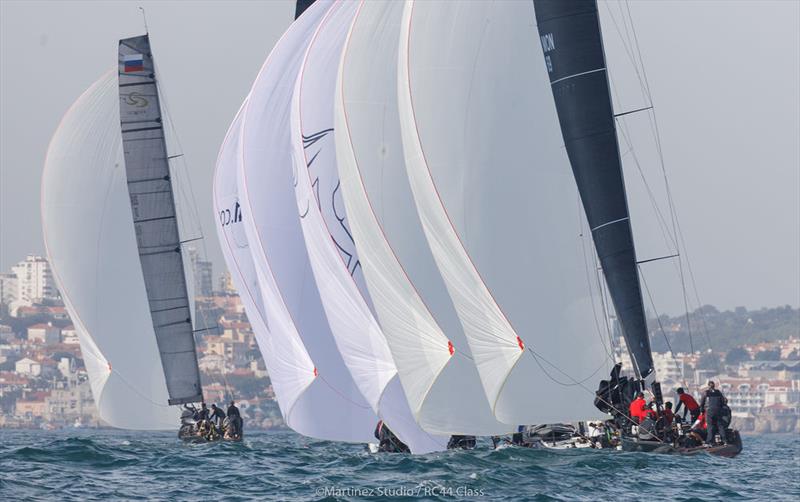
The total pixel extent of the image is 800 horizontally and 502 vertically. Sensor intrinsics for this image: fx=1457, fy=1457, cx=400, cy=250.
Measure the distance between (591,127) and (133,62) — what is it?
1472cm

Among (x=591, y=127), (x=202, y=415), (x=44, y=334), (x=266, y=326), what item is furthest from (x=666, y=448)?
(x=44, y=334)

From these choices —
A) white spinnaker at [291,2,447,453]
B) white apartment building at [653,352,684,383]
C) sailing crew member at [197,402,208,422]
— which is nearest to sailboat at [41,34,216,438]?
sailing crew member at [197,402,208,422]

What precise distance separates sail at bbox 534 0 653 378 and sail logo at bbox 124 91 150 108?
13.6 meters

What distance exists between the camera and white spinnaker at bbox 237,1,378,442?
27.1 meters

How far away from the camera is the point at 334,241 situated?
25.4 meters

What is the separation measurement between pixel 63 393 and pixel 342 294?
313 feet

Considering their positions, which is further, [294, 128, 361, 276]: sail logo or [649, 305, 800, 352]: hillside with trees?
[649, 305, 800, 352]: hillside with trees

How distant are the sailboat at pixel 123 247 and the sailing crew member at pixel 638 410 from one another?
13728mm

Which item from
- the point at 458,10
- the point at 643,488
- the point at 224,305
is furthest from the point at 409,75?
the point at 224,305

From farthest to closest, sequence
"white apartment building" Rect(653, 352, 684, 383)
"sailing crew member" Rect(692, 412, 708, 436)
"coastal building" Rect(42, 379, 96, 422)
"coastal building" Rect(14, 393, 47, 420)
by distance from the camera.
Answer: "white apartment building" Rect(653, 352, 684, 383) < "coastal building" Rect(14, 393, 47, 420) < "coastal building" Rect(42, 379, 96, 422) < "sailing crew member" Rect(692, 412, 708, 436)

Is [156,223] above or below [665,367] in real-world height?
below

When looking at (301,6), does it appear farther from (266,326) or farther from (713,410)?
(713,410)

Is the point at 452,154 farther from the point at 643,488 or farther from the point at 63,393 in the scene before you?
the point at 63,393

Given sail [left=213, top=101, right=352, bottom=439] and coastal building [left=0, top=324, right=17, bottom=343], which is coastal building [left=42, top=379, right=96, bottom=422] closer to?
coastal building [left=0, top=324, right=17, bottom=343]
